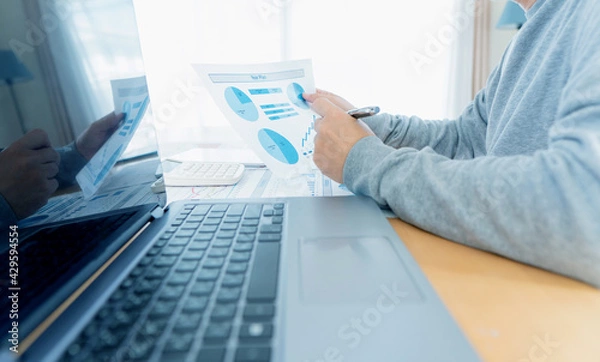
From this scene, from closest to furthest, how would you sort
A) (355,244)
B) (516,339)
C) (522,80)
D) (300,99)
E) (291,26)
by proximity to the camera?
(516,339), (355,244), (522,80), (300,99), (291,26)

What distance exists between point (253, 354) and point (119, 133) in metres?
0.35

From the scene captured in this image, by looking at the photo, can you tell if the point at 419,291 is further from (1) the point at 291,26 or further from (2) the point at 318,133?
(1) the point at 291,26

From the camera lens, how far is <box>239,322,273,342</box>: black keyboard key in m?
0.22

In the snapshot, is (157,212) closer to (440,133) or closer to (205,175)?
(205,175)

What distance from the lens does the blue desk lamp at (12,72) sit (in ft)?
0.80

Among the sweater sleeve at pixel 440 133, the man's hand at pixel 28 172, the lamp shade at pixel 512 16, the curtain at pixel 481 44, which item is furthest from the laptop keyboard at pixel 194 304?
the curtain at pixel 481 44

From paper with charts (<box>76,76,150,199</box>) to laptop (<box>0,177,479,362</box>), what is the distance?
1.7 inches

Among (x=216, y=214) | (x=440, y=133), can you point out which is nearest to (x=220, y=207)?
(x=216, y=214)

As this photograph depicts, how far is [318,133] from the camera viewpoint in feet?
1.89

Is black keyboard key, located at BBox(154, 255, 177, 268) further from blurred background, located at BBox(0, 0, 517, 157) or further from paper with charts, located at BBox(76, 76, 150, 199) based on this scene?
blurred background, located at BBox(0, 0, 517, 157)

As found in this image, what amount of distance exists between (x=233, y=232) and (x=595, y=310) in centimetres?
36

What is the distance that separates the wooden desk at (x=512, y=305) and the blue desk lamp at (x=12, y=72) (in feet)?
1.28

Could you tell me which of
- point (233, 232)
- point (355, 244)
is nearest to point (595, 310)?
point (355, 244)

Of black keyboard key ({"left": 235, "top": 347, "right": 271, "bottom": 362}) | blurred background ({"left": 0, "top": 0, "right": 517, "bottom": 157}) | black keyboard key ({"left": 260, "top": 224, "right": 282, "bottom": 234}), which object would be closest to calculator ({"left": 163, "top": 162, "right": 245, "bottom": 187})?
black keyboard key ({"left": 260, "top": 224, "right": 282, "bottom": 234})
